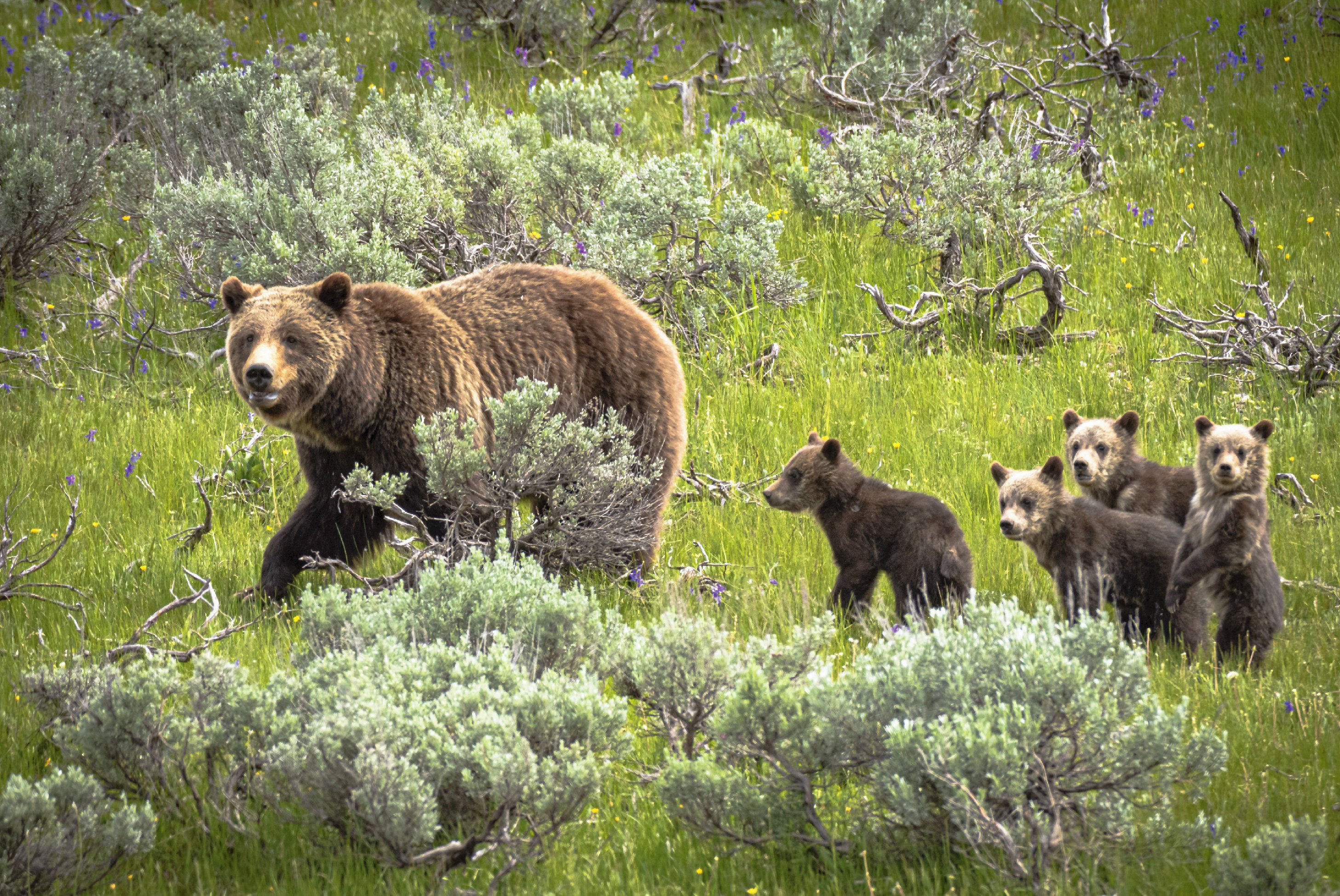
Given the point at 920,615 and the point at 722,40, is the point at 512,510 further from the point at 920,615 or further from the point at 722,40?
the point at 722,40

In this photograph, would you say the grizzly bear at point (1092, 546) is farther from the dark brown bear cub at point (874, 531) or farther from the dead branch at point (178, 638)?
the dead branch at point (178, 638)

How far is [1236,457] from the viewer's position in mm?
5062

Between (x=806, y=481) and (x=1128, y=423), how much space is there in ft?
5.65

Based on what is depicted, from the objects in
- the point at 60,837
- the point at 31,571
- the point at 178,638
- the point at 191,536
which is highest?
the point at 60,837

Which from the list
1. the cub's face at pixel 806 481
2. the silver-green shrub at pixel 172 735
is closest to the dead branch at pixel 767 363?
the cub's face at pixel 806 481

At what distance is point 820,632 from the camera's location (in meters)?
3.83

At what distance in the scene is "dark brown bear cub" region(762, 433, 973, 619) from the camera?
556 centimetres

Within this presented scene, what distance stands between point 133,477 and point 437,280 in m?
2.97

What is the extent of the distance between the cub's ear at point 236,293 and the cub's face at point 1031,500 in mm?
4076

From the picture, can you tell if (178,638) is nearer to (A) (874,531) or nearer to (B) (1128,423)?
(A) (874,531)

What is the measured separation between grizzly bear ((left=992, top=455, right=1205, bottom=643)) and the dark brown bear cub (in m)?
0.33

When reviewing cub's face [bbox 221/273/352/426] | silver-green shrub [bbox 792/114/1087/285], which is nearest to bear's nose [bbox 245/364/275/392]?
cub's face [bbox 221/273/352/426]

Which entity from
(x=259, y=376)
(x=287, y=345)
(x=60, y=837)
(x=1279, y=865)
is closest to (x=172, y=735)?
(x=60, y=837)

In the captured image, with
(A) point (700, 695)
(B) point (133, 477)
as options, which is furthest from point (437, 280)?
(A) point (700, 695)
